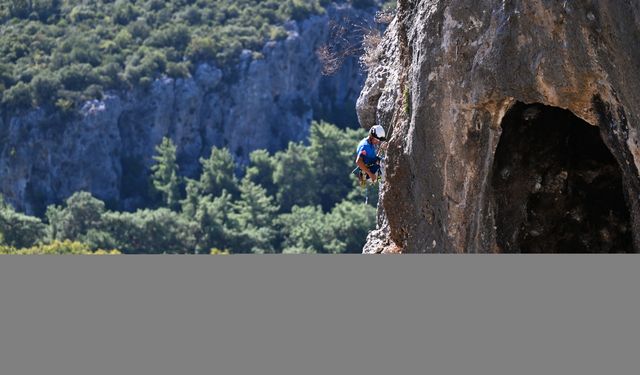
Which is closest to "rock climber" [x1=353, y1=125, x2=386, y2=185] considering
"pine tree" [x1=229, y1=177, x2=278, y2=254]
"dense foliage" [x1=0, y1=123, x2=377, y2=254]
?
"dense foliage" [x1=0, y1=123, x2=377, y2=254]

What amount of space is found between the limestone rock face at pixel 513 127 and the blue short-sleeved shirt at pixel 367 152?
1.00ft

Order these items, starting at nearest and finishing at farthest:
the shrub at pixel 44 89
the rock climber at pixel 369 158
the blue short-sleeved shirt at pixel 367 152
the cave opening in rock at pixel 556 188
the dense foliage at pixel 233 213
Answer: the cave opening in rock at pixel 556 188, the rock climber at pixel 369 158, the blue short-sleeved shirt at pixel 367 152, the dense foliage at pixel 233 213, the shrub at pixel 44 89

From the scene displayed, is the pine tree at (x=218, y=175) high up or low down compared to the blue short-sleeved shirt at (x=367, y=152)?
up

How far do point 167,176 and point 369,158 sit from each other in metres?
82.1

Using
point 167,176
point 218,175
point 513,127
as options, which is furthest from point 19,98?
point 513,127

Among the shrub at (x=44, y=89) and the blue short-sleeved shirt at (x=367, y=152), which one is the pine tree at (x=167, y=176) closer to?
the shrub at (x=44, y=89)

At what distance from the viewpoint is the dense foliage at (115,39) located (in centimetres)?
11000

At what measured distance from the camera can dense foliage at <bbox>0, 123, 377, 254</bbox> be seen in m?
90.0

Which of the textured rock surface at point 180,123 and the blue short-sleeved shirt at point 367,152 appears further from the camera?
the textured rock surface at point 180,123

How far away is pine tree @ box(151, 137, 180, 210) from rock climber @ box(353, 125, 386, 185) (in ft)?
263

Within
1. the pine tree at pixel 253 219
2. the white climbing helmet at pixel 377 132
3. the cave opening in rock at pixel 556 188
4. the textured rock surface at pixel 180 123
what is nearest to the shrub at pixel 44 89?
the textured rock surface at pixel 180 123

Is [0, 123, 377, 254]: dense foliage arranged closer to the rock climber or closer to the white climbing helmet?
the rock climber

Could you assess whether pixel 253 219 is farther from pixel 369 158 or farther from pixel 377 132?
pixel 377 132

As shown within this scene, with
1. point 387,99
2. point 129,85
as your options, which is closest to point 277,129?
point 129,85
